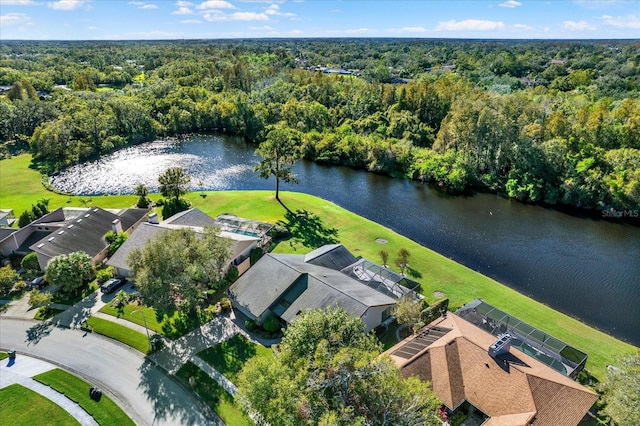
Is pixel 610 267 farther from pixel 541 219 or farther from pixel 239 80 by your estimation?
pixel 239 80

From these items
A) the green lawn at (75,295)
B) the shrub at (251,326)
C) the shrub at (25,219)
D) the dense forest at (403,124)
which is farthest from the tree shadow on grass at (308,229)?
the shrub at (25,219)

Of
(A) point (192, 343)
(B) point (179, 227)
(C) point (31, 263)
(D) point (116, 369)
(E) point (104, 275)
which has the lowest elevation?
(D) point (116, 369)

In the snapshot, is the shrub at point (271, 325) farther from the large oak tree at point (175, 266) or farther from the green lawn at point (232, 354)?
the large oak tree at point (175, 266)

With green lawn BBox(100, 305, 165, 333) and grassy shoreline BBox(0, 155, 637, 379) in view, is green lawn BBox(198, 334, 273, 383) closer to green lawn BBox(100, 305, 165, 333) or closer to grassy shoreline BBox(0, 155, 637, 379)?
green lawn BBox(100, 305, 165, 333)

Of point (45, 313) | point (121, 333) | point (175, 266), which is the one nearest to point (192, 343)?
point (121, 333)

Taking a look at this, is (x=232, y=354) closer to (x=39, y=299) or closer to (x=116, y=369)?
(x=116, y=369)

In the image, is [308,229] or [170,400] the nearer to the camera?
[170,400]

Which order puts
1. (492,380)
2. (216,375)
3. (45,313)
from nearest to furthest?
(492,380)
(216,375)
(45,313)
